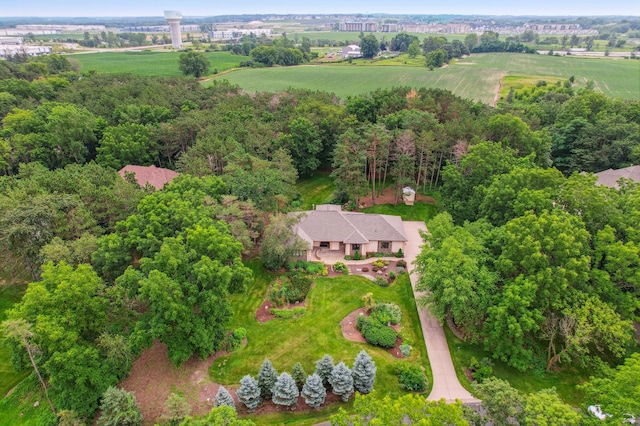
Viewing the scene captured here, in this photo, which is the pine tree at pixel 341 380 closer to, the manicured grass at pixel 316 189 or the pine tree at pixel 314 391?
the pine tree at pixel 314 391

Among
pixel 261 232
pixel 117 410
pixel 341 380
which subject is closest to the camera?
pixel 117 410

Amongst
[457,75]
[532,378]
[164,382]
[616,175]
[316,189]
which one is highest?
[457,75]

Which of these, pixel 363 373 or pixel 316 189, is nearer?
pixel 363 373

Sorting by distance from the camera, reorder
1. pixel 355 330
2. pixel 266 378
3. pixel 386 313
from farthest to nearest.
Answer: pixel 386 313, pixel 355 330, pixel 266 378

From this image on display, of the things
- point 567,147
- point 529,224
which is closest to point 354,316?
point 529,224

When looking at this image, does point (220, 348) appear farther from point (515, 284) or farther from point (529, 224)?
point (529, 224)

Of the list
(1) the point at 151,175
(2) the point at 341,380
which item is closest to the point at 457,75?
(1) the point at 151,175

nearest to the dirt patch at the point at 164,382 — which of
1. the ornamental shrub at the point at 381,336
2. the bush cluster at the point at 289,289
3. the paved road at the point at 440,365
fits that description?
the bush cluster at the point at 289,289

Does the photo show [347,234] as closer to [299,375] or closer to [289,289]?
[289,289]
